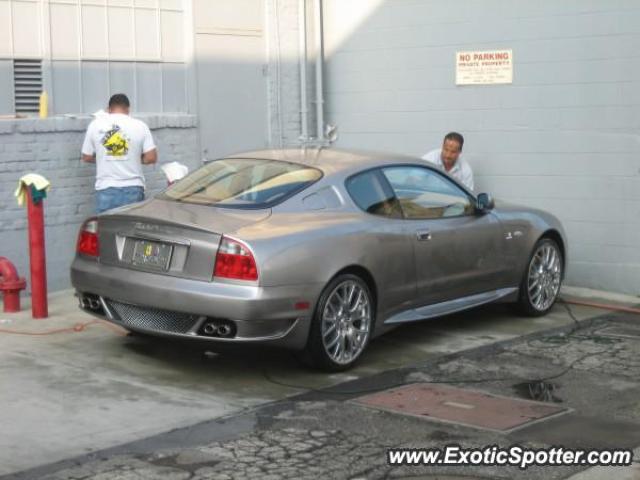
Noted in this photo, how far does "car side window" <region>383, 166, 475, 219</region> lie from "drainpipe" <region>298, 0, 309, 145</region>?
151 inches

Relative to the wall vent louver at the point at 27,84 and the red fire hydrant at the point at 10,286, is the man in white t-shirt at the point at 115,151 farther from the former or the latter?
the red fire hydrant at the point at 10,286

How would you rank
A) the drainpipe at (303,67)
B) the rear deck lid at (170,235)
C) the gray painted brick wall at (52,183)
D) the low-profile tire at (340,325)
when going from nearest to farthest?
the rear deck lid at (170,235), the low-profile tire at (340,325), the gray painted brick wall at (52,183), the drainpipe at (303,67)

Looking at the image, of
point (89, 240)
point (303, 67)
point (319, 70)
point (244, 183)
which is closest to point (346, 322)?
point (244, 183)

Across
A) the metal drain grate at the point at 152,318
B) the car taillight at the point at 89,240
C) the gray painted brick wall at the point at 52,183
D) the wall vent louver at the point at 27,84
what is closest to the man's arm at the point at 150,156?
the gray painted brick wall at the point at 52,183

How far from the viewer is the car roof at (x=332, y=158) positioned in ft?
28.0

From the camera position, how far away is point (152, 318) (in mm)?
7664

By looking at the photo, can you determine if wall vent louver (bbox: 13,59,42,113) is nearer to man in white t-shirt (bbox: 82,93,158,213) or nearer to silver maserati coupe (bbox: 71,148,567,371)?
man in white t-shirt (bbox: 82,93,158,213)

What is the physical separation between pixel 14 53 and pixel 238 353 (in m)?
3.74

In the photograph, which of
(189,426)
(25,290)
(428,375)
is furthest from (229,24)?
(189,426)

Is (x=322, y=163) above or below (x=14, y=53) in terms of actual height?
below

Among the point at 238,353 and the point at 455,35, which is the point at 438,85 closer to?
the point at 455,35

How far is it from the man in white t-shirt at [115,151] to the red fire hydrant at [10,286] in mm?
1079

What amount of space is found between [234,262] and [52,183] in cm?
371

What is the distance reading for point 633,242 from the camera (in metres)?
11.2
